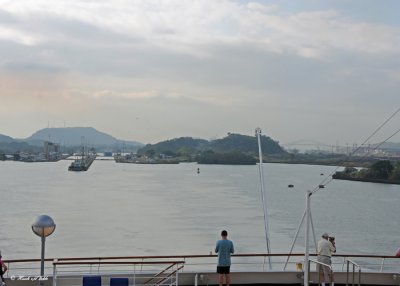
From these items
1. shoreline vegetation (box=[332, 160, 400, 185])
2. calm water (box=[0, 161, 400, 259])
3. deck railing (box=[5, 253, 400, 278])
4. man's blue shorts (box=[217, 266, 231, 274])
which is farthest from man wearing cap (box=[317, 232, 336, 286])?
shoreline vegetation (box=[332, 160, 400, 185])

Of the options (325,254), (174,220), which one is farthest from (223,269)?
(174,220)

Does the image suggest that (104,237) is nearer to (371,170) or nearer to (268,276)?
(268,276)

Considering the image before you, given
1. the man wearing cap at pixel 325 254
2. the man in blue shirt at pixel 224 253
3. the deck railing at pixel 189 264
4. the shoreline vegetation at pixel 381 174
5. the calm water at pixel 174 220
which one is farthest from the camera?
the shoreline vegetation at pixel 381 174

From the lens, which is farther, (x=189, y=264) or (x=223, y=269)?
(x=189, y=264)

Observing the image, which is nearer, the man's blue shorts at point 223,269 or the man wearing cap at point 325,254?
the man's blue shorts at point 223,269

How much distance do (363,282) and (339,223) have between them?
40481mm

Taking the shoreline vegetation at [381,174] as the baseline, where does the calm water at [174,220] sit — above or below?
below

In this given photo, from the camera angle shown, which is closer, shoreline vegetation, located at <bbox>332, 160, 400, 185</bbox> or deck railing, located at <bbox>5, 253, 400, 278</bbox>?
deck railing, located at <bbox>5, 253, 400, 278</bbox>

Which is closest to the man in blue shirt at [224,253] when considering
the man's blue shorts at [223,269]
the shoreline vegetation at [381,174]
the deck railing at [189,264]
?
the man's blue shorts at [223,269]

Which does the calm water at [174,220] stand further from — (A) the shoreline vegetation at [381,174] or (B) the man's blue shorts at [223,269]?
(A) the shoreline vegetation at [381,174]

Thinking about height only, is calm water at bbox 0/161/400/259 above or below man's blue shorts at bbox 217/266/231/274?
below

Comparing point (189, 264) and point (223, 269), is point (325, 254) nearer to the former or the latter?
point (223, 269)

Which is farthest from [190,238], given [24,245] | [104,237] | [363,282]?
[363,282]

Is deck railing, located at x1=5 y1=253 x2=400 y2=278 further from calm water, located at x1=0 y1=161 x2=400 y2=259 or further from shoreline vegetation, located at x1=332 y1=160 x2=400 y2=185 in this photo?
shoreline vegetation, located at x1=332 y1=160 x2=400 y2=185
